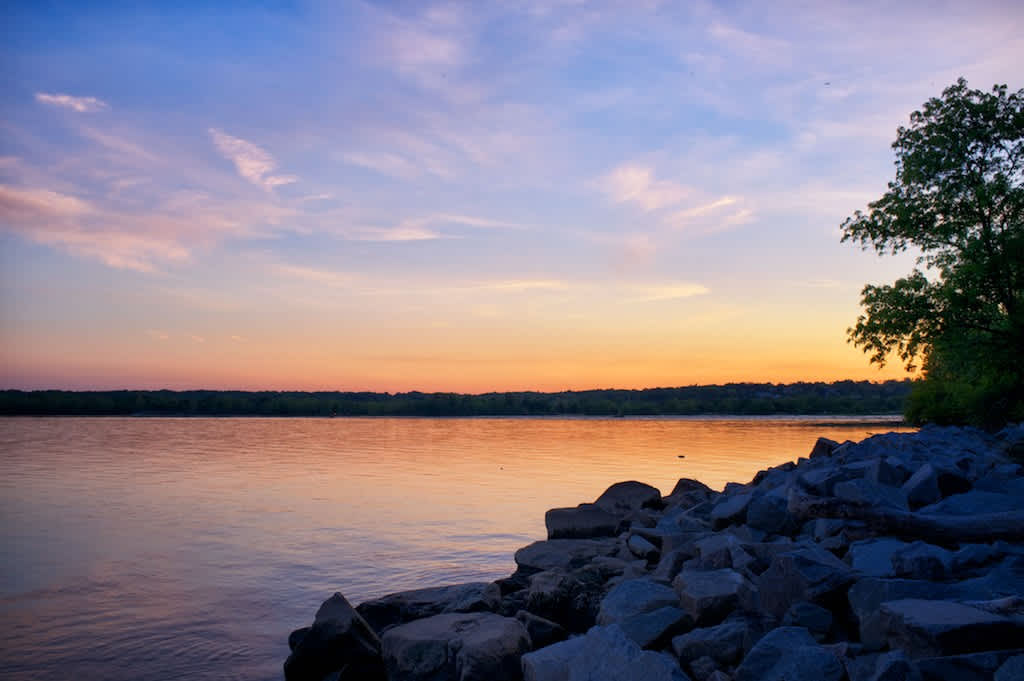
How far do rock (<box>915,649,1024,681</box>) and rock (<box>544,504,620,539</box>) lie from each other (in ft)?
28.7

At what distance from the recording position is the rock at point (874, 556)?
5.91 metres

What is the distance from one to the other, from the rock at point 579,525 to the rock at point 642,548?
267 cm

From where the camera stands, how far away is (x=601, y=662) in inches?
192

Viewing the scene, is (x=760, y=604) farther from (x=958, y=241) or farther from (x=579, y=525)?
(x=958, y=241)

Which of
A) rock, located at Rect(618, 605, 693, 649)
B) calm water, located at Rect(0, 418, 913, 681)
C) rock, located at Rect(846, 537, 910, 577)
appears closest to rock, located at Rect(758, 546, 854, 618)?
rock, located at Rect(846, 537, 910, 577)

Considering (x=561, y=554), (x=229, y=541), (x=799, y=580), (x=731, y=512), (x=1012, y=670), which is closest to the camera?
(x=1012, y=670)

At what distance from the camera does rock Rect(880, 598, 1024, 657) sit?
4.01m

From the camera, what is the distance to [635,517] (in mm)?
13219

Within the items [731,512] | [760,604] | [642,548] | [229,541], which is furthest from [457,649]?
[229,541]

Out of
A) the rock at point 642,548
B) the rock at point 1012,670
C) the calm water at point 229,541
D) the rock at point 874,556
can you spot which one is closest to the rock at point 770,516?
the rock at point 642,548

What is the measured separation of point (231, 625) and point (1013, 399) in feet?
91.8

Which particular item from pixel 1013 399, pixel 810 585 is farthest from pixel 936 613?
pixel 1013 399

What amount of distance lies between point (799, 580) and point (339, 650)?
421 centimetres

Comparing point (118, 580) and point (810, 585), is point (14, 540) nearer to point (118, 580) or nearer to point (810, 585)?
point (118, 580)
